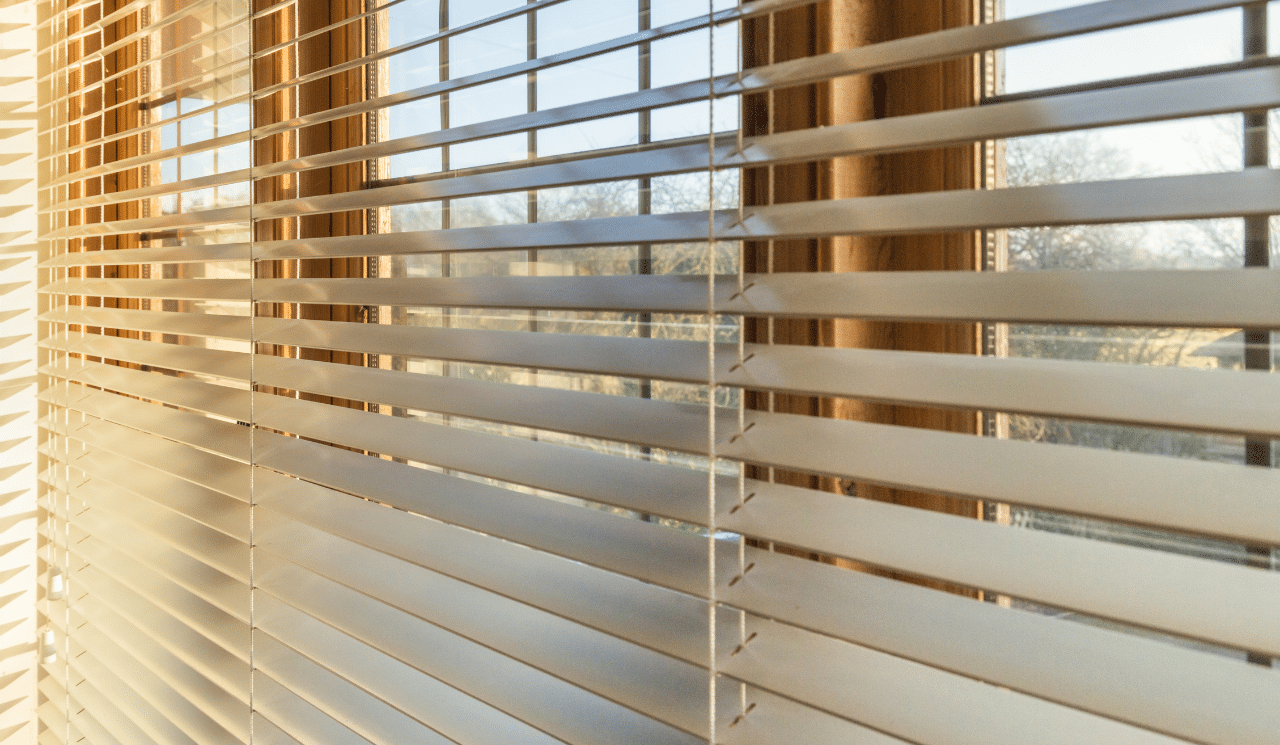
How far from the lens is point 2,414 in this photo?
1.74 meters

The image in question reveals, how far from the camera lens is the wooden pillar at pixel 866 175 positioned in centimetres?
62

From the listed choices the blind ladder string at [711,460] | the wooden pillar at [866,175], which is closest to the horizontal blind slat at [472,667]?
the blind ladder string at [711,460]

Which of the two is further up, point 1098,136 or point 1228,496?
point 1098,136

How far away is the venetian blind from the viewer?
1.44 ft

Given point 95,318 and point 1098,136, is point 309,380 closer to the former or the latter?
point 95,318

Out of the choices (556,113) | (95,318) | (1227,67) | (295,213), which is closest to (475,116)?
(295,213)

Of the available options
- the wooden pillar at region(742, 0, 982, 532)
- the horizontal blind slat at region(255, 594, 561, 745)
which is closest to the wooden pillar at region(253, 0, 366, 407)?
the horizontal blind slat at region(255, 594, 561, 745)

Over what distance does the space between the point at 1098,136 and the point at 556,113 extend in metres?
0.41

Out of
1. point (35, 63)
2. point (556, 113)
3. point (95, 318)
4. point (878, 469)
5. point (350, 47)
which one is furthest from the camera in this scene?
point (35, 63)

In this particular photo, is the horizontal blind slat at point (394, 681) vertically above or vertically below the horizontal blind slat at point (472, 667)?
below

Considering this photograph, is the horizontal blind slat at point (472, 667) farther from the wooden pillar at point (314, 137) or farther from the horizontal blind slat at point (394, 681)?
the wooden pillar at point (314, 137)

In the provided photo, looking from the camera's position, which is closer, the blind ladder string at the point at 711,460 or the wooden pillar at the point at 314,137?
the blind ladder string at the point at 711,460

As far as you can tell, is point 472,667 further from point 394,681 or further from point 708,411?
point 708,411

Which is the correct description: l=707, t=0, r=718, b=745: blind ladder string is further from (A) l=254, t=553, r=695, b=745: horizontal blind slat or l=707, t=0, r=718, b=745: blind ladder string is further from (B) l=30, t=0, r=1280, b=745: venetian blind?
(A) l=254, t=553, r=695, b=745: horizontal blind slat
